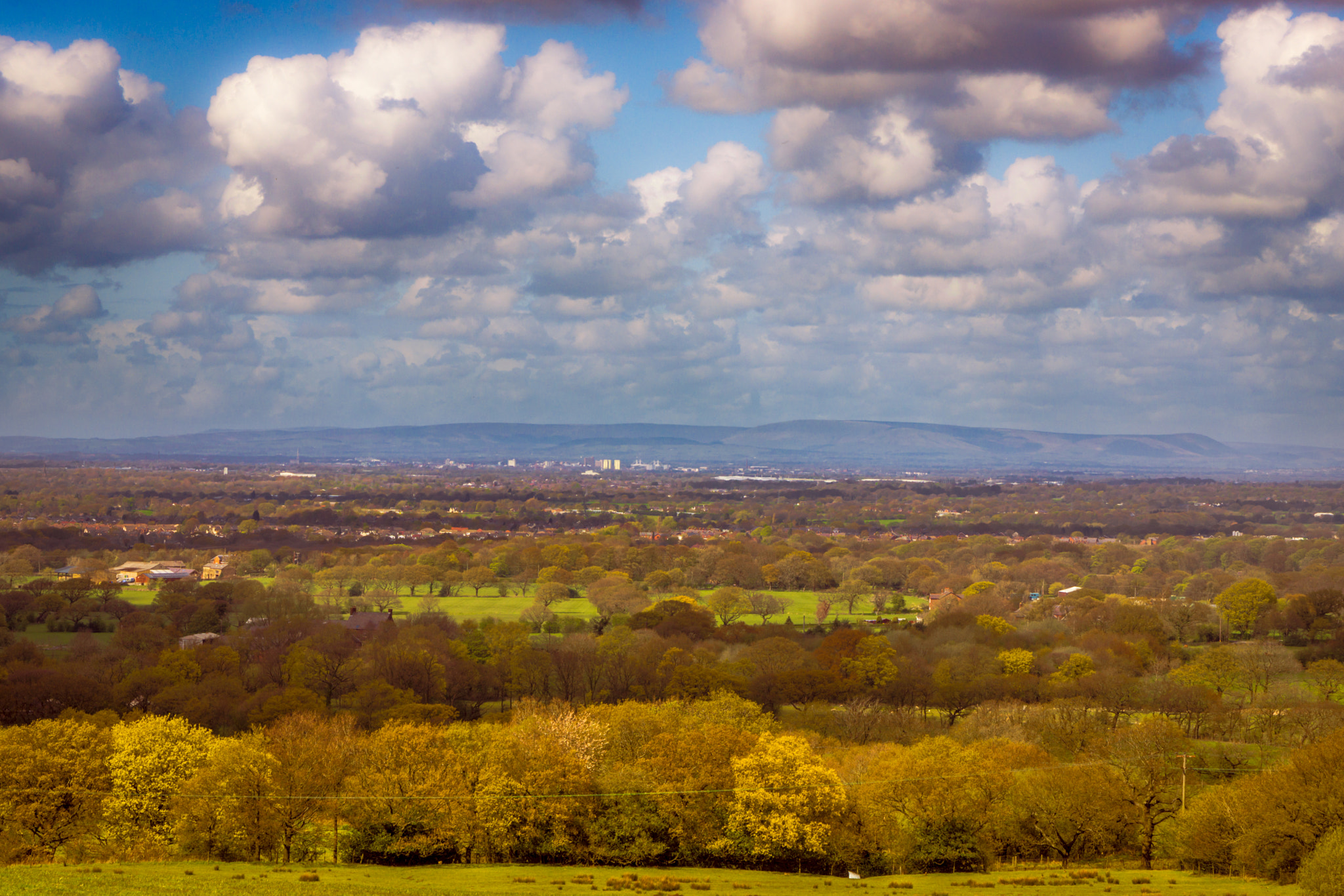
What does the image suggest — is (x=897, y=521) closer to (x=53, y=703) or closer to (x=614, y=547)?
(x=614, y=547)

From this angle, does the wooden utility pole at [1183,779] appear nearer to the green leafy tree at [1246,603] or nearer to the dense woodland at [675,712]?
the dense woodland at [675,712]

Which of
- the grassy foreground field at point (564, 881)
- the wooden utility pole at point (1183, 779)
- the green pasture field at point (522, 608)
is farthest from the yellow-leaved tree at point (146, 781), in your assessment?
the green pasture field at point (522, 608)

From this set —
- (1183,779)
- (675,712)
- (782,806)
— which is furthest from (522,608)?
(1183,779)

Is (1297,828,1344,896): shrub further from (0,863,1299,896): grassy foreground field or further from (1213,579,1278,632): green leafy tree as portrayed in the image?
(1213,579,1278,632): green leafy tree

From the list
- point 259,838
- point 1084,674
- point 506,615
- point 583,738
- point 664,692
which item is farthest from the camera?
point 506,615

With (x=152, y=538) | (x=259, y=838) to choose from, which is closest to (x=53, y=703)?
(x=259, y=838)

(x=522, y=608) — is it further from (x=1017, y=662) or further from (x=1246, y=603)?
(x=1246, y=603)
